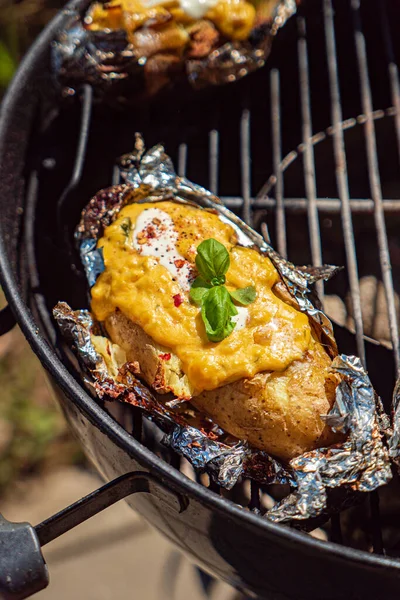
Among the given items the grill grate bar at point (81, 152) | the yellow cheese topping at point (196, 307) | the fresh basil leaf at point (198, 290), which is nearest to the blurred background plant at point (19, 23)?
the grill grate bar at point (81, 152)

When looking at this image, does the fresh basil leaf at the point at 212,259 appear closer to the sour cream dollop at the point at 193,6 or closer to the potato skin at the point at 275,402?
the potato skin at the point at 275,402

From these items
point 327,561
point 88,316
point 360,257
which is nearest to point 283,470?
point 327,561

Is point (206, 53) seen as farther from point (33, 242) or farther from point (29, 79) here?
point (33, 242)

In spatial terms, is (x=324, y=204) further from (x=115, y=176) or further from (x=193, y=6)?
(x=193, y=6)

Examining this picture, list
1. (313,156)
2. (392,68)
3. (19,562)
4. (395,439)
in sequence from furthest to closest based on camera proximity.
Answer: (392,68)
(313,156)
(395,439)
(19,562)

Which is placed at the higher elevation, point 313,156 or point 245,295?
point 313,156

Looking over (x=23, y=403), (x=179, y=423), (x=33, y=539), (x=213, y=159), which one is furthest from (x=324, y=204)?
(x=23, y=403)
